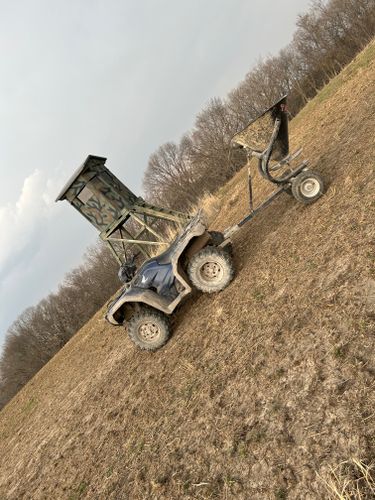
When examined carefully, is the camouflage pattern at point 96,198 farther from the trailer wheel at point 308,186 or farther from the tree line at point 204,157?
the tree line at point 204,157

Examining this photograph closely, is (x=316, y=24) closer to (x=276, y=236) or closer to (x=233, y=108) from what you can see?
(x=233, y=108)

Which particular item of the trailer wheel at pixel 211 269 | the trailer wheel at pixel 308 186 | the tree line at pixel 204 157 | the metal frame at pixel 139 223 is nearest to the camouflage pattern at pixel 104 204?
the metal frame at pixel 139 223

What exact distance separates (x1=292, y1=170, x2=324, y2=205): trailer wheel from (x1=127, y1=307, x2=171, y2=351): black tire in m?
3.02

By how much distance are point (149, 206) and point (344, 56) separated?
44019 millimetres

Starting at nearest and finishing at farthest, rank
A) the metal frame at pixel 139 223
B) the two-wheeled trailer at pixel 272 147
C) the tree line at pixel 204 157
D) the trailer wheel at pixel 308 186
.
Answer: the two-wheeled trailer at pixel 272 147 → the trailer wheel at pixel 308 186 → the metal frame at pixel 139 223 → the tree line at pixel 204 157

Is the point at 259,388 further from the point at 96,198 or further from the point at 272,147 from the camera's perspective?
the point at 96,198

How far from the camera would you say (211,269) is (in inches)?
236

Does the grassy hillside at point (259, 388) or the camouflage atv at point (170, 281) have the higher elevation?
the camouflage atv at point (170, 281)

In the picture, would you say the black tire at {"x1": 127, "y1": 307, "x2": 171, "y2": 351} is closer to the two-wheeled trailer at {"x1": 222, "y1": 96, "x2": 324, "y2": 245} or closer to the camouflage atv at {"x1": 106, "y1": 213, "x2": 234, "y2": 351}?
the camouflage atv at {"x1": 106, "y1": 213, "x2": 234, "y2": 351}

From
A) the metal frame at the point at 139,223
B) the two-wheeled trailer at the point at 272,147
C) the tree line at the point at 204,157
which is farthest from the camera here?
the tree line at the point at 204,157

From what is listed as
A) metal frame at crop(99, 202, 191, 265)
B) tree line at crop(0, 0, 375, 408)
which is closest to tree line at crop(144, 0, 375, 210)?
tree line at crop(0, 0, 375, 408)

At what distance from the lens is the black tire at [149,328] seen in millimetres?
6098

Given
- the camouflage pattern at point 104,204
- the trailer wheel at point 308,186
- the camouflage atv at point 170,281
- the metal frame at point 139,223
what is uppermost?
the camouflage pattern at point 104,204

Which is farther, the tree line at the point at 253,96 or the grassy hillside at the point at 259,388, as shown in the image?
the tree line at the point at 253,96
